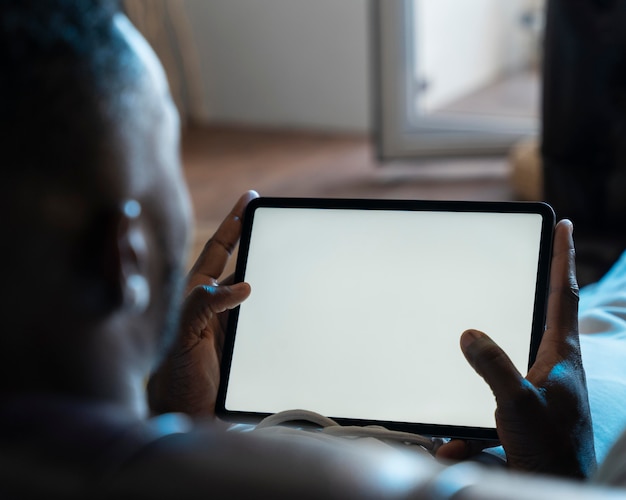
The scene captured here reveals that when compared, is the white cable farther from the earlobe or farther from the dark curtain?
the dark curtain

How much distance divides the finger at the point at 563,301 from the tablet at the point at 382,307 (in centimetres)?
3

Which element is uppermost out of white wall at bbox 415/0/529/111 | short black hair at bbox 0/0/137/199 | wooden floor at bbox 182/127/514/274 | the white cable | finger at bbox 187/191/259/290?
white wall at bbox 415/0/529/111

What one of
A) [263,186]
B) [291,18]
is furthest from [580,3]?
[291,18]

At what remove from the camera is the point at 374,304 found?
819mm

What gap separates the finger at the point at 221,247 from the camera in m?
0.87

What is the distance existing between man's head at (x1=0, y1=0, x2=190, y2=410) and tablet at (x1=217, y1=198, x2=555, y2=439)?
0.39 metres

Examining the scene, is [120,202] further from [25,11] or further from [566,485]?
[566,485]

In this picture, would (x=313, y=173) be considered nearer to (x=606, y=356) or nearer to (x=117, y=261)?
(x=606, y=356)

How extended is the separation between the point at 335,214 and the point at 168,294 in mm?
384

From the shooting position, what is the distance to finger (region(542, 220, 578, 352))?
72cm

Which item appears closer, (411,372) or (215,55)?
(411,372)

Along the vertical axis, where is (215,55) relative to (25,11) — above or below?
above

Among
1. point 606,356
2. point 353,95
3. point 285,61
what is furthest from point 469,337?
point 285,61

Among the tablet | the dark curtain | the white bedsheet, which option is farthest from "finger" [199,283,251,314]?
the dark curtain
